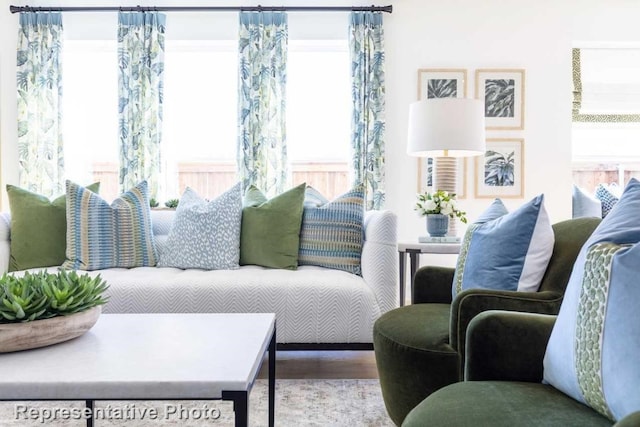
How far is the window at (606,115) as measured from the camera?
4.45 meters

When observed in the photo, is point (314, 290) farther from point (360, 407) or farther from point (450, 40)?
point (450, 40)

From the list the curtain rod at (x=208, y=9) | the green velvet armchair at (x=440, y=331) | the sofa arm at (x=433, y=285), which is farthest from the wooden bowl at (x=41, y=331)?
the curtain rod at (x=208, y=9)

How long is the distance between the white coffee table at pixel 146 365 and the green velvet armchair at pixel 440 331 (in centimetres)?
53

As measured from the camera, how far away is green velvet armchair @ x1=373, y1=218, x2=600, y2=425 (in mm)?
1520

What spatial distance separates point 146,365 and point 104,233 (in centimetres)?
189

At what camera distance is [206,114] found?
14.4 feet

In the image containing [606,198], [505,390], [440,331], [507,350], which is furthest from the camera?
[606,198]

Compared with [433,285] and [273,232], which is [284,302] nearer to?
[273,232]

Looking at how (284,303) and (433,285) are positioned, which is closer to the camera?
(433,285)

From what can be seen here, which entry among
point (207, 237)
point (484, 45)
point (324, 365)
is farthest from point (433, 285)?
point (484, 45)

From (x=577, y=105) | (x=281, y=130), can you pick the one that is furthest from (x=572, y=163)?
(x=281, y=130)

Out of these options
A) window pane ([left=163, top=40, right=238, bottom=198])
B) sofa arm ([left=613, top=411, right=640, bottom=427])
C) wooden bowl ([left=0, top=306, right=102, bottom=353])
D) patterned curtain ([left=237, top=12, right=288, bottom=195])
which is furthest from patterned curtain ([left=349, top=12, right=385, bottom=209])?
sofa arm ([left=613, top=411, right=640, bottom=427])

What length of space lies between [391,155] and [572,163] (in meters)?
1.73

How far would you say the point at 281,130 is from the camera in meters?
4.19
